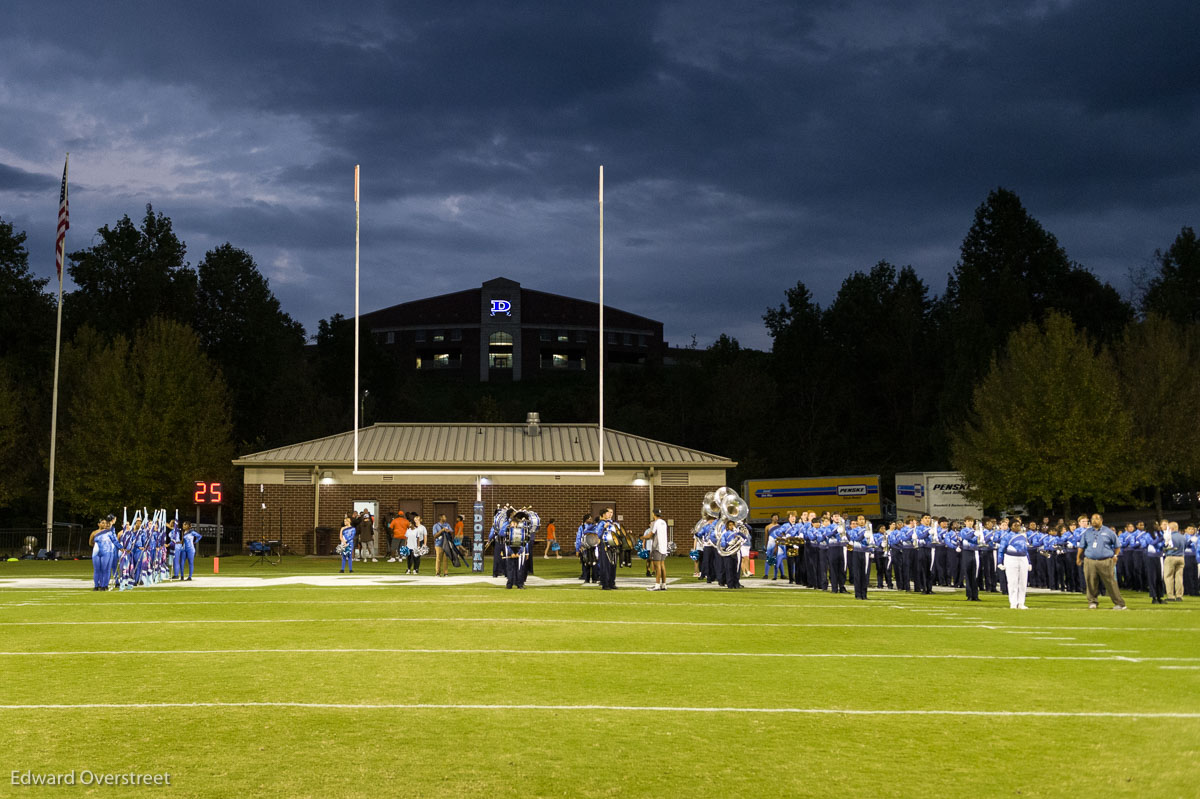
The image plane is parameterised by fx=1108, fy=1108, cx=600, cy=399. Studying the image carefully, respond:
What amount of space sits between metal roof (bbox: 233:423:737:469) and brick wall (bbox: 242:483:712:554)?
1002mm

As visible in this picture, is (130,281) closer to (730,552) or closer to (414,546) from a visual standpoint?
(414,546)

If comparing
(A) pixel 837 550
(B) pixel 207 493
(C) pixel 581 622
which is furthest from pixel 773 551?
(B) pixel 207 493

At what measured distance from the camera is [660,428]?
74.2m

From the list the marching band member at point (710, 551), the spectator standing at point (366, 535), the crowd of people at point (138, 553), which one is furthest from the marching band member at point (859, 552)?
the spectator standing at point (366, 535)

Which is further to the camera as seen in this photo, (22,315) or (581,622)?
(22,315)

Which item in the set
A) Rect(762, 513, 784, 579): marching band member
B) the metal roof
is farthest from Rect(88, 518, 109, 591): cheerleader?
the metal roof

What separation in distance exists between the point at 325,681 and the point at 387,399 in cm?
7215

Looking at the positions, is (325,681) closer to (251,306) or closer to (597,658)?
(597,658)

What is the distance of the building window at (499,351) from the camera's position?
103 metres

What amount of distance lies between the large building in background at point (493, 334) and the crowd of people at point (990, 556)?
75.6m

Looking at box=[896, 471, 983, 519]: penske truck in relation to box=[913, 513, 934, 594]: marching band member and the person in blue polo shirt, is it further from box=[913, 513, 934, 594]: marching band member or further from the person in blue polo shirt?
the person in blue polo shirt

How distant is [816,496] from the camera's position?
44094mm

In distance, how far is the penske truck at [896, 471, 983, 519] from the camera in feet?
141

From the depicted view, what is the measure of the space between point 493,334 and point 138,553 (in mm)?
79358
